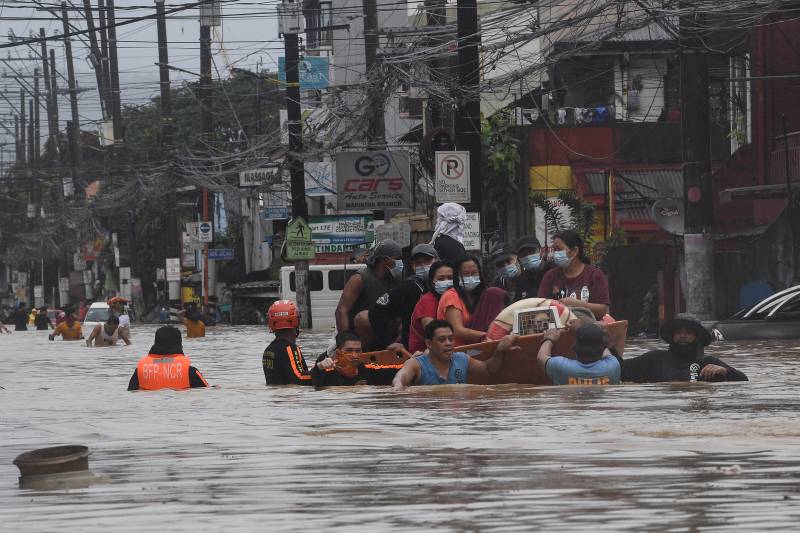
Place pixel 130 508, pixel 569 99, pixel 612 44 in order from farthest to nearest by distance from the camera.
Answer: pixel 569 99, pixel 612 44, pixel 130 508

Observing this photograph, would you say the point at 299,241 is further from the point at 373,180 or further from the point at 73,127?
the point at 73,127

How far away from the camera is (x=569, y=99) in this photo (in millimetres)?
41156

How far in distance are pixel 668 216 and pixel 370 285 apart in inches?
539

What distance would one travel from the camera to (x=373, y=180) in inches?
1598

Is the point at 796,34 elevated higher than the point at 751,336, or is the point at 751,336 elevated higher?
the point at 796,34

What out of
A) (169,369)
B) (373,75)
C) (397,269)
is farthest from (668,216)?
(169,369)

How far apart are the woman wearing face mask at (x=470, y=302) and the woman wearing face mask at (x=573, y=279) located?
2.84ft

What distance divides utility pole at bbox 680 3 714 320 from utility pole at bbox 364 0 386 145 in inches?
386

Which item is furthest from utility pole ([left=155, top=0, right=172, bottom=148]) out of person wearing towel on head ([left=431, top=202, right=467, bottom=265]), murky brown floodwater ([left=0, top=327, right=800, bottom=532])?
murky brown floodwater ([left=0, top=327, right=800, bottom=532])

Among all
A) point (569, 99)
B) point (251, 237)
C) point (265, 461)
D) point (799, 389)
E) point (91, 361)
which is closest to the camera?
point (265, 461)

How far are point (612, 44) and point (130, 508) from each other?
32566 millimetres

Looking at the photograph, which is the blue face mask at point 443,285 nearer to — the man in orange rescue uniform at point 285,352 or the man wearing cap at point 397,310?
the man wearing cap at point 397,310

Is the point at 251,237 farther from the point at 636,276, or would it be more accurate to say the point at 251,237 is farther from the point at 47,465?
the point at 47,465

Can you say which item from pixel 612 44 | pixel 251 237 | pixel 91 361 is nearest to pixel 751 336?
pixel 91 361
